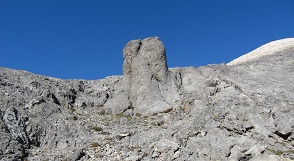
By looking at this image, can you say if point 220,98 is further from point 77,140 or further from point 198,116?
point 77,140

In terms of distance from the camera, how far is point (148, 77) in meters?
54.1

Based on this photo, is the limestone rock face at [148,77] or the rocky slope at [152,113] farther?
the limestone rock face at [148,77]

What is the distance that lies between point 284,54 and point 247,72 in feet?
58.2

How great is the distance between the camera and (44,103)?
155 ft

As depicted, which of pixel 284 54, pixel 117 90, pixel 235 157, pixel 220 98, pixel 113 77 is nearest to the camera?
pixel 235 157

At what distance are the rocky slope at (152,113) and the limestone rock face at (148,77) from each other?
0.16m

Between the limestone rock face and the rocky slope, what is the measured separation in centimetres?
16

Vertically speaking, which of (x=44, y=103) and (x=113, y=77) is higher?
(x=113, y=77)

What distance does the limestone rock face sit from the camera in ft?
168

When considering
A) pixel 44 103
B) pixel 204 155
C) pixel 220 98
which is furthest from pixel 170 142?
pixel 44 103

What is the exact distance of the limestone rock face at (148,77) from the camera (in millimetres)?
51125

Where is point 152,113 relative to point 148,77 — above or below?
below

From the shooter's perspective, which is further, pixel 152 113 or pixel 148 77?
pixel 148 77

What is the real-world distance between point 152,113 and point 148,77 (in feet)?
A: 23.4
